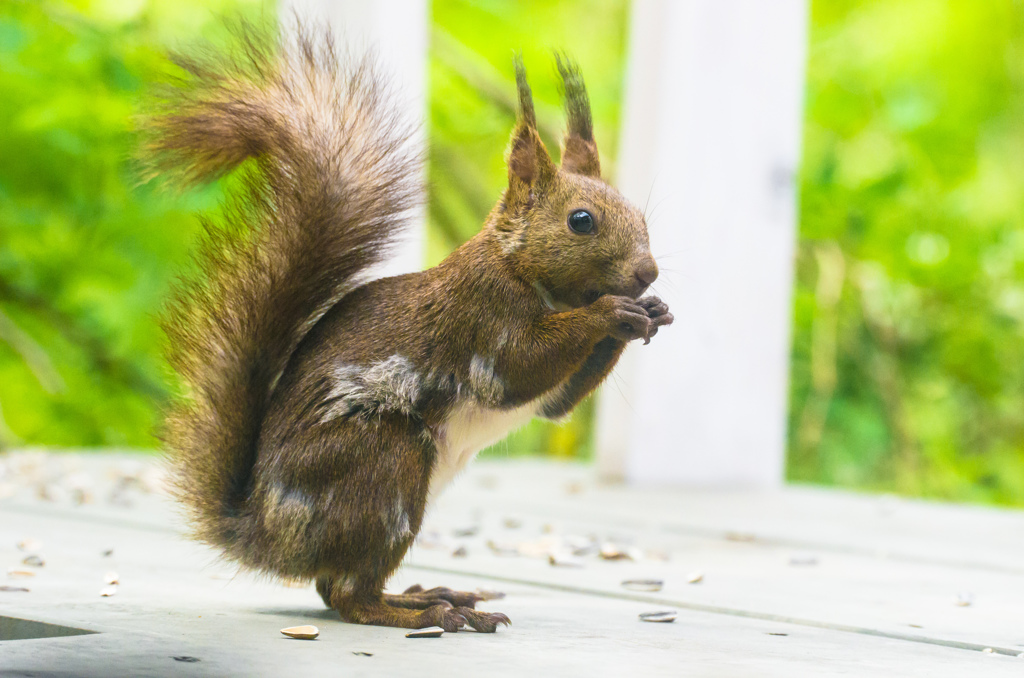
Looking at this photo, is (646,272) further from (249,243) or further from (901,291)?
(901,291)

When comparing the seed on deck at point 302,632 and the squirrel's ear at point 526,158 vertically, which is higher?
the squirrel's ear at point 526,158

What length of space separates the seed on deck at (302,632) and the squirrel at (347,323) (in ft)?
0.21

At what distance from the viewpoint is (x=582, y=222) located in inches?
49.9

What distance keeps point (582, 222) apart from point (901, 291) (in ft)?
11.1

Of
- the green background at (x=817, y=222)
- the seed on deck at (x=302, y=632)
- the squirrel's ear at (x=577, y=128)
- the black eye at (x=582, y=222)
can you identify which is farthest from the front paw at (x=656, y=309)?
the green background at (x=817, y=222)

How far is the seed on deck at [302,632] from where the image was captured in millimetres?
1133

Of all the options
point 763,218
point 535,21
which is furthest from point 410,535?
point 535,21

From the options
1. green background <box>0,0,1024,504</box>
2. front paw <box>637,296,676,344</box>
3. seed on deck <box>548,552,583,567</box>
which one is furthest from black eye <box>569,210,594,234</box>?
→ green background <box>0,0,1024,504</box>

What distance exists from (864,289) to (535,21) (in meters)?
2.21

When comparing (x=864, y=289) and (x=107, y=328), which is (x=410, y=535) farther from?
(x=864, y=289)

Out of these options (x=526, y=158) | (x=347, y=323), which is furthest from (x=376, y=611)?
(x=526, y=158)

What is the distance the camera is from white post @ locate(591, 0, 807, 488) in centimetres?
296

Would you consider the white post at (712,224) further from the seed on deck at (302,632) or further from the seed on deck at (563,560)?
the seed on deck at (302,632)

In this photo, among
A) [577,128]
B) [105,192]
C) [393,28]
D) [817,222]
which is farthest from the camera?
[105,192]
